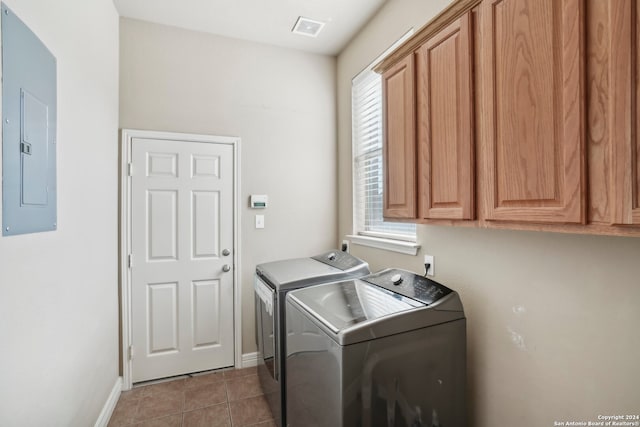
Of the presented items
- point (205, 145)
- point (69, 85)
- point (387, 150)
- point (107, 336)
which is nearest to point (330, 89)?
point (205, 145)

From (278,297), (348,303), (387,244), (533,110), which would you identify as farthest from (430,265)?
(533,110)

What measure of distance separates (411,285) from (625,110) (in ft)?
3.58

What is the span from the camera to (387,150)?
181cm

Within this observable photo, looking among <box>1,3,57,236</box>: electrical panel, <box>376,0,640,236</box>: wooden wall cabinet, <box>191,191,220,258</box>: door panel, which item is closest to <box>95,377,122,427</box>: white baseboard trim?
<box>191,191,220,258</box>: door panel

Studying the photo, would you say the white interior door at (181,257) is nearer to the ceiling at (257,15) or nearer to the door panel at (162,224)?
the door panel at (162,224)

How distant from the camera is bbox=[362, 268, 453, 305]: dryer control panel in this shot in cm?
146

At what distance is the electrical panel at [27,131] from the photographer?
989 millimetres

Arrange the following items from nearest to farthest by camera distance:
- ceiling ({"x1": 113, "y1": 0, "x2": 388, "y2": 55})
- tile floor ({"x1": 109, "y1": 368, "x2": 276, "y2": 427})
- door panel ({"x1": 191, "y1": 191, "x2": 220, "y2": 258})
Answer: tile floor ({"x1": 109, "y1": 368, "x2": 276, "y2": 427}) < ceiling ({"x1": 113, "y1": 0, "x2": 388, "y2": 55}) < door panel ({"x1": 191, "y1": 191, "x2": 220, "y2": 258})

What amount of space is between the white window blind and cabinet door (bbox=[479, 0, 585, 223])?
4.05 ft

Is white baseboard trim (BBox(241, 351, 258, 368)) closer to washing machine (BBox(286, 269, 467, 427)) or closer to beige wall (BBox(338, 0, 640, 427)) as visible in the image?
washing machine (BBox(286, 269, 467, 427))

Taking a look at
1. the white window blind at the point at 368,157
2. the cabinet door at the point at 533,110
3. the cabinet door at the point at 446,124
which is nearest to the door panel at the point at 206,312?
the white window blind at the point at 368,157

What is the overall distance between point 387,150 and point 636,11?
113 centimetres

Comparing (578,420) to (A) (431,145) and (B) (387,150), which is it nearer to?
(A) (431,145)

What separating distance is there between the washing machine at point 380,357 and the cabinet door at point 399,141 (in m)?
0.43
